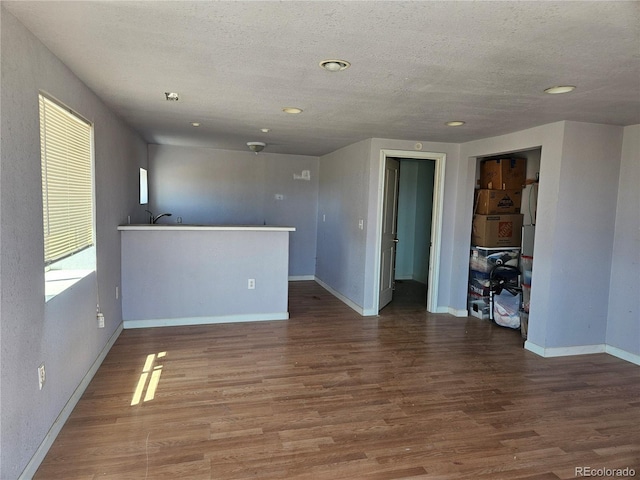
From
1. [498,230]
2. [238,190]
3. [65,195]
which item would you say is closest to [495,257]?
[498,230]

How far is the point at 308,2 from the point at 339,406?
2388 mm

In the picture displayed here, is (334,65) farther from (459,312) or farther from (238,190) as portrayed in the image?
(238,190)

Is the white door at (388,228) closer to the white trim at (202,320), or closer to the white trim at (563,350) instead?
the white trim at (202,320)

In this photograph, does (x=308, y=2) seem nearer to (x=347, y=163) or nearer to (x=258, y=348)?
(x=258, y=348)

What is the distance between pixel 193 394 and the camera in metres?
2.84

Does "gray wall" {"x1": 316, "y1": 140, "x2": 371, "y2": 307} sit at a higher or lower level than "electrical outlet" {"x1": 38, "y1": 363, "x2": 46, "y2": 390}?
higher

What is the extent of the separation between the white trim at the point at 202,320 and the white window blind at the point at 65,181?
1489 millimetres

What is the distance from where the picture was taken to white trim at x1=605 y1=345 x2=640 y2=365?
3.67 meters

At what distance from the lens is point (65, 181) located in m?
2.53

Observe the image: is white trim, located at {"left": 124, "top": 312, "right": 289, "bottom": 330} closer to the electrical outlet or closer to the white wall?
the electrical outlet

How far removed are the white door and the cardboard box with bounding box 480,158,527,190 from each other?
1.14 m

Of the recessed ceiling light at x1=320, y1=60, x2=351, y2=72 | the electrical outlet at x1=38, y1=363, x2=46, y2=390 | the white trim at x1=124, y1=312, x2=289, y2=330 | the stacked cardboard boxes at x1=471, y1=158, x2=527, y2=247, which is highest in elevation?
the recessed ceiling light at x1=320, y1=60, x2=351, y2=72

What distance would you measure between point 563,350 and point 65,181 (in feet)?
14.4

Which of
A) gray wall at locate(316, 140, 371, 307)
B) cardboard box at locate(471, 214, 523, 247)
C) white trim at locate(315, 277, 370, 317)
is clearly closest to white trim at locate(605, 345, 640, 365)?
cardboard box at locate(471, 214, 523, 247)
